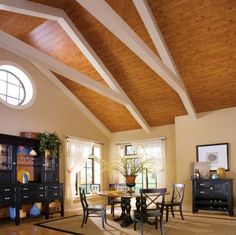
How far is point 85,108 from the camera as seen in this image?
8.81 m

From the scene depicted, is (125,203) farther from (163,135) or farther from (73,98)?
(73,98)

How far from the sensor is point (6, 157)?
6.07m

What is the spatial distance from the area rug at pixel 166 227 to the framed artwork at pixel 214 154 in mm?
1521

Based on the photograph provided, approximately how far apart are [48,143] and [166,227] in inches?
129

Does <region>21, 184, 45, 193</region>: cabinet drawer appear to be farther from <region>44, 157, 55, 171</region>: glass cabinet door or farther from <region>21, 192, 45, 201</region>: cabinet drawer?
<region>44, 157, 55, 171</region>: glass cabinet door

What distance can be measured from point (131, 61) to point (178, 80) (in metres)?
1.21

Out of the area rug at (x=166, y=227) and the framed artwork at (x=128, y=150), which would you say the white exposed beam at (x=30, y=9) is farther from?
the framed artwork at (x=128, y=150)

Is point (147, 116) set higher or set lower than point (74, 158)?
higher

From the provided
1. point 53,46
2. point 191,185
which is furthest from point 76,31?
point 191,185

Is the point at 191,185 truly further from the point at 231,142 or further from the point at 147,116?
the point at 147,116

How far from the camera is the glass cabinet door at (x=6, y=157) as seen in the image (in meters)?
5.98

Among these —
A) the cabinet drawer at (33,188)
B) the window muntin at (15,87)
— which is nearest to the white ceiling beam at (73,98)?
the window muntin at (15,87)

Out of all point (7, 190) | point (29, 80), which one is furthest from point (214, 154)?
point (29, 80)

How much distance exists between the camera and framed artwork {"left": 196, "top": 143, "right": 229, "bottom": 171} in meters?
7.24
